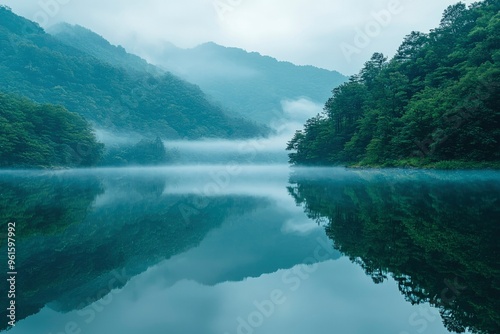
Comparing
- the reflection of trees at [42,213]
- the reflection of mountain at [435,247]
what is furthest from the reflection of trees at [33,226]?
A: the reflection of mountain at [435,247]

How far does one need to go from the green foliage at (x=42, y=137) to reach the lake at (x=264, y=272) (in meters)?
65.9

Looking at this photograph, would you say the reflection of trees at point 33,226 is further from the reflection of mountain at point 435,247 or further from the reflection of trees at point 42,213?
the reflection of mountain at point 435,247

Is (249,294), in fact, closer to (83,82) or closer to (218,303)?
(218,303)

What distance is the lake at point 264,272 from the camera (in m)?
5.73

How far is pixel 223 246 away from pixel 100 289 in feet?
15.1

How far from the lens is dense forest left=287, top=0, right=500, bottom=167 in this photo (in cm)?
3875

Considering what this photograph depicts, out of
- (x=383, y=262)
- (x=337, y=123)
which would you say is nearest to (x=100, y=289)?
(x=383, y=262)

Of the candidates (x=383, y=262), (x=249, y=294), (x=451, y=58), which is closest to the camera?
(x=249, y=294)

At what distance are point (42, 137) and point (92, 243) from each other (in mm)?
78978

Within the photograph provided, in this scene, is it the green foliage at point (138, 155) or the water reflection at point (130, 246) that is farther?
the green foliage at point (138, 155)

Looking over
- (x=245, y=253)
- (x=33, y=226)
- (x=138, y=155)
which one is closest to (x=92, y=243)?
→ (x=33, y=226)

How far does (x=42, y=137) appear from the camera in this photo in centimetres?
7819

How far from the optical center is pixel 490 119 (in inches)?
1475

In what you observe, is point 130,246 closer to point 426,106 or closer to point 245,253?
point 245,253
